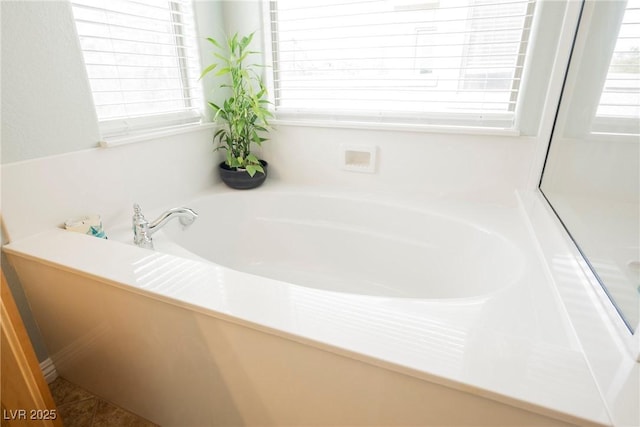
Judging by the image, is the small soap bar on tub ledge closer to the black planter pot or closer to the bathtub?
the bathtub

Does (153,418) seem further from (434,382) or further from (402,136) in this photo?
(402,136)

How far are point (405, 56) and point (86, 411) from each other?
1.93m

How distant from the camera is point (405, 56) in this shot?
157 centimetres

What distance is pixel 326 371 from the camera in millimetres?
741

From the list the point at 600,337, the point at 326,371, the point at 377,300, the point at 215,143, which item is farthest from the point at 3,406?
the point at 215,143

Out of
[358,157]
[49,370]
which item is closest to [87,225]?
[49,370]

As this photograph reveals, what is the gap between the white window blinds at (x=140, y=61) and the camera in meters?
1.30

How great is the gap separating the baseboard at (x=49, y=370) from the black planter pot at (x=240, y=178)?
1.10 meters

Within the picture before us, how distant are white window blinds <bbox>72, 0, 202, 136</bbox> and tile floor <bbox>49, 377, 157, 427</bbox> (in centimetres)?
101

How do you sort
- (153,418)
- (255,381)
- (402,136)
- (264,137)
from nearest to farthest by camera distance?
(255,381)
(153,418)
(402,136)
(264,137)

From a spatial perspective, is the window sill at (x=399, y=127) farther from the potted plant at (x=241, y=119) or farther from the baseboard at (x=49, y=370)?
the baseboard at (x=49, y=370)

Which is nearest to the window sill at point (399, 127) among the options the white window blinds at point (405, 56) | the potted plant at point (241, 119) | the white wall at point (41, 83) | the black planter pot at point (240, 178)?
the white window blinds at point (405, 56)

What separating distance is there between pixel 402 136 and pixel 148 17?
4.18 feet

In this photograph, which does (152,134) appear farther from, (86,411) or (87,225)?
(86,411)
